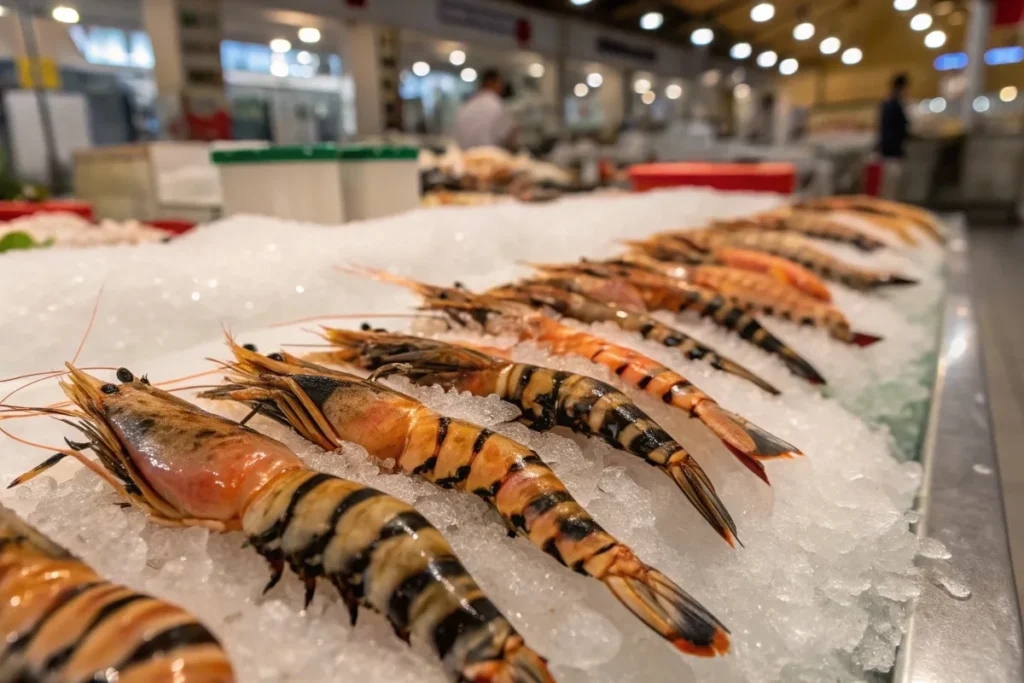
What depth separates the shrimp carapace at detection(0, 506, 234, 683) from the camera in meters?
0.48

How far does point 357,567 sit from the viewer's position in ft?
2.09

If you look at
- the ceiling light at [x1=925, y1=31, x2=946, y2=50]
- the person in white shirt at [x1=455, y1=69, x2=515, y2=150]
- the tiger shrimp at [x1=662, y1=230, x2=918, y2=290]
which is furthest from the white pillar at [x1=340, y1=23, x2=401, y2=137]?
the ceiling light at [x1=925, y1=31, x2=946, y2=50]

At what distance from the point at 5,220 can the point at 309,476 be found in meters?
2.25

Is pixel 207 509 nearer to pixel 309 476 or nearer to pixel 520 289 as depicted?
pixel 309 476

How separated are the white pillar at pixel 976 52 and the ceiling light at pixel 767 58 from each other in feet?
26.3

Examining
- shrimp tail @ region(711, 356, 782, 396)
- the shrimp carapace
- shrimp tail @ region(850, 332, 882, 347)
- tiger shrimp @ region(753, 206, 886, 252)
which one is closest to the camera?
the shrimp carapace

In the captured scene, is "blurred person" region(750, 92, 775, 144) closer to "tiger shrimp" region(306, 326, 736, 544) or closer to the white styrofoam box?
the white styrofoam box

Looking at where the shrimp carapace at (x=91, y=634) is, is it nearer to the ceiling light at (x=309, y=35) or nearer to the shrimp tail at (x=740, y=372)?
the shrimp tail at (x=740, y=372)

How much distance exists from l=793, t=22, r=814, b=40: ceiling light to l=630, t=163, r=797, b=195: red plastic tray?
1211 centimetres

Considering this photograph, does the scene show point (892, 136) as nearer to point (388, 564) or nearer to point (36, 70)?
point (36, 70)

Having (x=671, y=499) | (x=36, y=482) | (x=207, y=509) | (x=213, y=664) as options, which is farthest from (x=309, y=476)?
(x=671, y=499)

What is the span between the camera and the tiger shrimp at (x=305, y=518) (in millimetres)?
594

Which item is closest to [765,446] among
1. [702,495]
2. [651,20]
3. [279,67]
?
[702,495]

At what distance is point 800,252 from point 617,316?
3.70 feet
